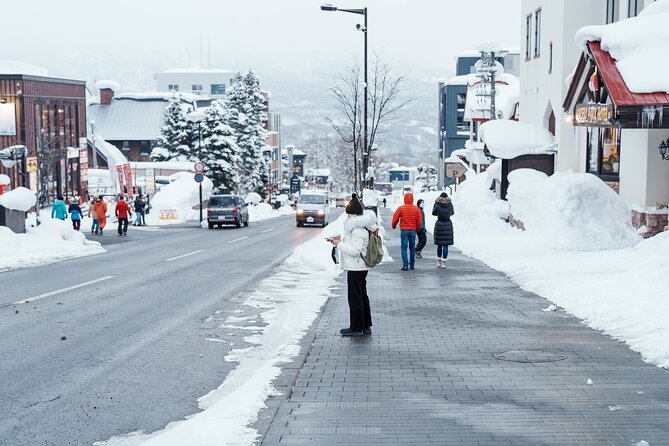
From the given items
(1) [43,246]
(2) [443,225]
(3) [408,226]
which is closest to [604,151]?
(2) [443,225]

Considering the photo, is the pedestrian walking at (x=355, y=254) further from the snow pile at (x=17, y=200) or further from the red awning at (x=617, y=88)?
the snow pile at (x=17, y=200)

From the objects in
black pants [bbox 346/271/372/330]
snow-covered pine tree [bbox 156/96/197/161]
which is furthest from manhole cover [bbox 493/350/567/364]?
snow-covered pine tree [bbox 156/96/197/161]

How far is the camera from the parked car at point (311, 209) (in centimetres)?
4362

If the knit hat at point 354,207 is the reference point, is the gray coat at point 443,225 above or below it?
below

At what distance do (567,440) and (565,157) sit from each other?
21.5m

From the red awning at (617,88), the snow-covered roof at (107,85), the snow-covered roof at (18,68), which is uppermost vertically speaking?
the snow-covered roof at (107,85)

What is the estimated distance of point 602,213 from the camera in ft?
63.0

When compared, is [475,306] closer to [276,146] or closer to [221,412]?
[221,412]

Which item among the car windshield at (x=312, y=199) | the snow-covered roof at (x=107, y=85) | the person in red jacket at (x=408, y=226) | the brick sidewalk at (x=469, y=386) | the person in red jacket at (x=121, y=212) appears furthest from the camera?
the snow-covered roof at (x=107, y=85)

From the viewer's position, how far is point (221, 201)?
139ft

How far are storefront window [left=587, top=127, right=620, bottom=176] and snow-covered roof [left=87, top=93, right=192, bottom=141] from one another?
263 ft

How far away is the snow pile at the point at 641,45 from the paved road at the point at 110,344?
9.16m

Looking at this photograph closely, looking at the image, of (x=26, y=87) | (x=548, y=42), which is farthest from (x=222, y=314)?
(x=26, y=87)

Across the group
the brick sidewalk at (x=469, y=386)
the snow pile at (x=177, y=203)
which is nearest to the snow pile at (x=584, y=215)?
the brick sidewalk at (x=469, y=386)
